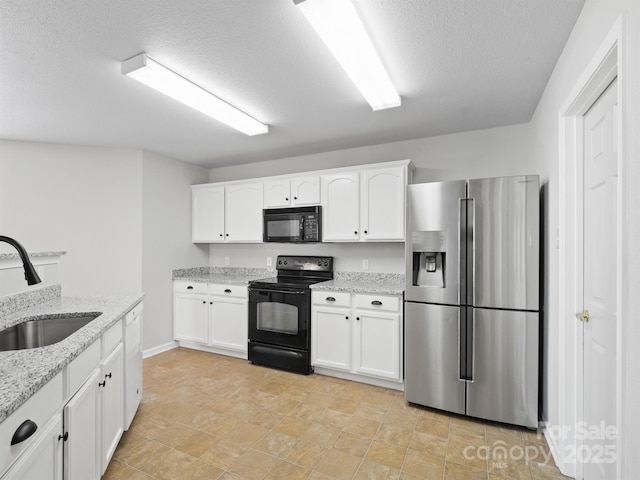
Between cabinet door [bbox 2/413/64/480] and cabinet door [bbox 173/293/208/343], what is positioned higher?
cabinet door [bbox 2/413/64/480]

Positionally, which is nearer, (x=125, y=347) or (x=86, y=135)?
(x=125, y=347)

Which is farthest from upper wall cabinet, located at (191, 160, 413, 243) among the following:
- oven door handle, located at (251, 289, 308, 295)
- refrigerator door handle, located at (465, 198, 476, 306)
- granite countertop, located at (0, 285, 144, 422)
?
granite countertop, located at (0, 285, 144, 422)

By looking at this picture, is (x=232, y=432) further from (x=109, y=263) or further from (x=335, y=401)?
(x=109, y=263)

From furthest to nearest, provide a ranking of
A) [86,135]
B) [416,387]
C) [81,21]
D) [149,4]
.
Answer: [86,135], [416,387], [81,21], [149,4]

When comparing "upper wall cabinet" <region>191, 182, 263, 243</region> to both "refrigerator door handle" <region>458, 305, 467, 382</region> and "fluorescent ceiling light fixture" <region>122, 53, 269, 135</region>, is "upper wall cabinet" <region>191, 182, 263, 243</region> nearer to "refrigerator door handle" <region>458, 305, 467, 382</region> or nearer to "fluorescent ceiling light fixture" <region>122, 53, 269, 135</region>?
"fluorescent ceiling light fixture" <region>122, 53, 269, 135</region>

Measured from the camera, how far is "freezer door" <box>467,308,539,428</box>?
2.32 m

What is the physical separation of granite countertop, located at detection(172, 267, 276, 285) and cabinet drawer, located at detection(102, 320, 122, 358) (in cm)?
185

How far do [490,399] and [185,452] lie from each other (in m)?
2.14

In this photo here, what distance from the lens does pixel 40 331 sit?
74.7 inches

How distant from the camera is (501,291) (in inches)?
94.5

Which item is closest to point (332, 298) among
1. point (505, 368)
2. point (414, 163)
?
point (505, 368)

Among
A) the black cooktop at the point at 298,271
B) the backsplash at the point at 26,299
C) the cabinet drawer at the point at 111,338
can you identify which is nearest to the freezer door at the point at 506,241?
the black cooktop at the point at 298,271

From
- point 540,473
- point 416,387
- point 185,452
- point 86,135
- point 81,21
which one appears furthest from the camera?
point 86,135

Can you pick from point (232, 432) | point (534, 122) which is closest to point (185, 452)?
point (232, 432)
